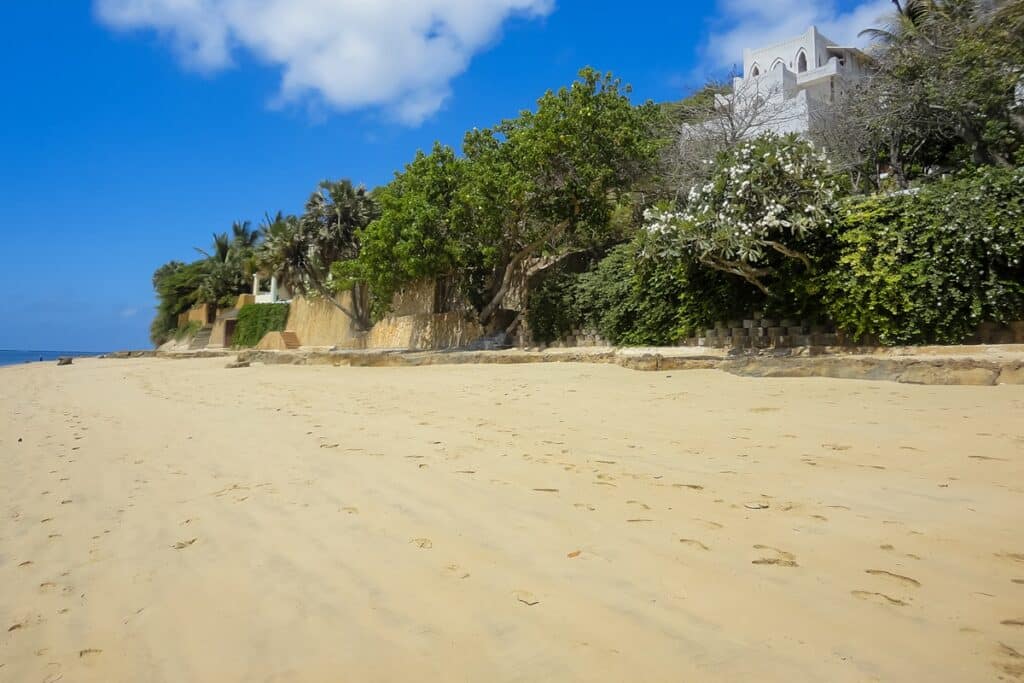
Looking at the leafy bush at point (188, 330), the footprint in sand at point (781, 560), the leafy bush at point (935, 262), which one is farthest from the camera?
the leafy bush at point (188, 330)

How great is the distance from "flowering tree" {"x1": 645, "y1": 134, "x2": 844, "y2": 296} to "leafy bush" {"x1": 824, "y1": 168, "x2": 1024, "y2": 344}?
0.64 metres

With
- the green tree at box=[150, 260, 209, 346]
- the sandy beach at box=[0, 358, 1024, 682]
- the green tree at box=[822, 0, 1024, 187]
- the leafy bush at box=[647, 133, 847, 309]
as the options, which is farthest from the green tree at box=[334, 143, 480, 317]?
the green tree at box=[150, 260, 209, 346]

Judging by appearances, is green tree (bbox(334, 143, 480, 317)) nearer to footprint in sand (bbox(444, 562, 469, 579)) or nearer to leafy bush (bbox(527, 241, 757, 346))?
leafy bush (bbox(527, 241, 757, 346))

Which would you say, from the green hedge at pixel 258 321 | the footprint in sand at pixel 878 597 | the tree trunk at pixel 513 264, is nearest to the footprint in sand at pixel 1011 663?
the footprint in sand at pixel 878 597

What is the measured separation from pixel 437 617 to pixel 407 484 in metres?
1.49

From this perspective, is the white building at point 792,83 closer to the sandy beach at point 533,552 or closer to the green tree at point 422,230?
the green tree at point 422,230

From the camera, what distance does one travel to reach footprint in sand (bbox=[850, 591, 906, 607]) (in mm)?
1848

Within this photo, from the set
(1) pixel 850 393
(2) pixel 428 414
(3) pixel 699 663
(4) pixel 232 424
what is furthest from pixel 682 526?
(4) pixel 232 424

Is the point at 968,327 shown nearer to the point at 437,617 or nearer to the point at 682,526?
the point at 682,526

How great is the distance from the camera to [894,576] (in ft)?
6.64

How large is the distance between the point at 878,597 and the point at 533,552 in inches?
46.7

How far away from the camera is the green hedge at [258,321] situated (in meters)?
31.3

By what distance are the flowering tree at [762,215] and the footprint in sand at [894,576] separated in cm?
863

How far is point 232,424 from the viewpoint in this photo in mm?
5863
